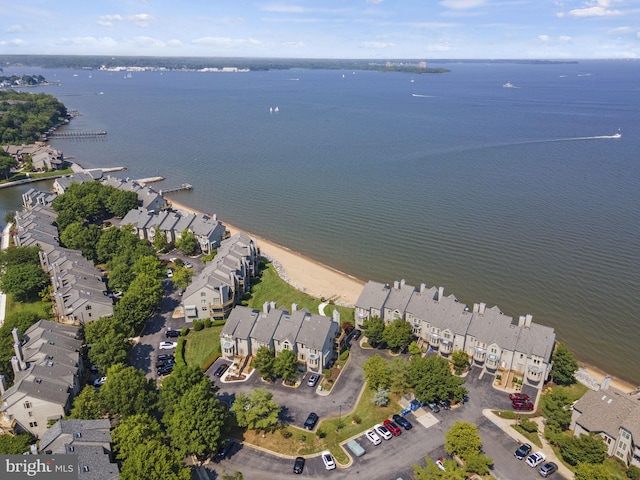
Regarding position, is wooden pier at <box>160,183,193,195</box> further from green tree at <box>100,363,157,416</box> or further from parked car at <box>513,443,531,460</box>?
parked car at <box>513,443,531,460</box>

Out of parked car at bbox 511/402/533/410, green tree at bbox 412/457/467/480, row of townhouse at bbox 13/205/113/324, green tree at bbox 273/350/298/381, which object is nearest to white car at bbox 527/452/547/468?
parked car at bbox 511/402/533/410

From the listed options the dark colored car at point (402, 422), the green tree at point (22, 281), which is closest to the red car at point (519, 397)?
the dark colored car at point (402, 422)

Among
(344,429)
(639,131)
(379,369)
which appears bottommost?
(344,429)

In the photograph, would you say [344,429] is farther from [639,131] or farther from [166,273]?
[639,131]

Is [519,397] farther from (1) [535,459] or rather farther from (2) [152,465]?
(2) [152,465]

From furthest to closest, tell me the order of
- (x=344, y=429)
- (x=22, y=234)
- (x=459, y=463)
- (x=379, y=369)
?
(x=22, y=234) < (x=379, y=369) < (x=344, y=429) < (x=459, y=463)

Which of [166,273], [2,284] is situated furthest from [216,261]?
[2,284]

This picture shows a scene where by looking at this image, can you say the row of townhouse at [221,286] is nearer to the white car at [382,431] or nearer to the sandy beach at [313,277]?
the sandy beach at [313,277]

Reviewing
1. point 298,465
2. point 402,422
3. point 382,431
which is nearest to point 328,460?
point 298,465
